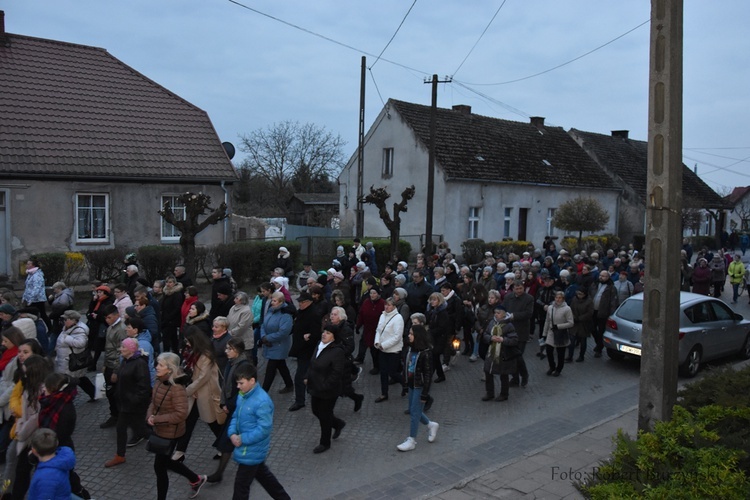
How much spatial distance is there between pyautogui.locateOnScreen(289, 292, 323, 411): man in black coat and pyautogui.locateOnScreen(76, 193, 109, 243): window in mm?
13414

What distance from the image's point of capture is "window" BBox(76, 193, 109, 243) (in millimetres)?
20344

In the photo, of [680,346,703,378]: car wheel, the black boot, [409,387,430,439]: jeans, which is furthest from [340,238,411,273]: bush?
the black boot

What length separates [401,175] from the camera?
31391mm

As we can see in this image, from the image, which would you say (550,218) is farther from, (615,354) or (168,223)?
(615,354)

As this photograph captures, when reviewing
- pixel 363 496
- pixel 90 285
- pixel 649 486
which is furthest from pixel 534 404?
pixel 90 285

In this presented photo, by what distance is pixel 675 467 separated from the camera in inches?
180

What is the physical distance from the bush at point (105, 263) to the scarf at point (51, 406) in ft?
41.5

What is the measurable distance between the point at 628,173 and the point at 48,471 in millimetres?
40212

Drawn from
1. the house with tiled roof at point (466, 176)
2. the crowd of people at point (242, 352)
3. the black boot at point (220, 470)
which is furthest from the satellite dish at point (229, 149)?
the black boot at point (220, 470)

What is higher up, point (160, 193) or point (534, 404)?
point (160, 193)

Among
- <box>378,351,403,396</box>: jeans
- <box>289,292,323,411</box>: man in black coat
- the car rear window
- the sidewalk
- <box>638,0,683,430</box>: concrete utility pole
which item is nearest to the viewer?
<box>638,0,683,430</box>: concrete utility pole

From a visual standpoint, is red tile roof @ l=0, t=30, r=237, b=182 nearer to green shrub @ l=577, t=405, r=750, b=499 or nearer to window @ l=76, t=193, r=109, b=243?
window @ l=76, t=193, r=109, b=243

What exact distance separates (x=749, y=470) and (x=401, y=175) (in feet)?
89.7

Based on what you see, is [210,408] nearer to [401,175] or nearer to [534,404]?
[534,404]
